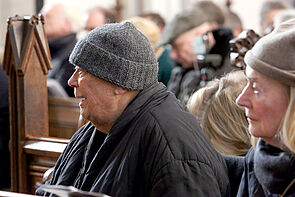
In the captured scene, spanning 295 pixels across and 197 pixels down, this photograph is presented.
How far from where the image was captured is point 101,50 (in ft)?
7.84

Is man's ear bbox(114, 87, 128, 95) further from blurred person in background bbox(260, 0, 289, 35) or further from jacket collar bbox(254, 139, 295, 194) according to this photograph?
blurred person in background bbox(260, 0, 289, 35)

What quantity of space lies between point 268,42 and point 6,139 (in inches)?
122

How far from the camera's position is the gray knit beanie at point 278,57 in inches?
80.7

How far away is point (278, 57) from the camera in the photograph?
2.08 m

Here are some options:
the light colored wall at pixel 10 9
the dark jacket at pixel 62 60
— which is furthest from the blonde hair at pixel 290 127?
the light colored wall at pixel 10 9

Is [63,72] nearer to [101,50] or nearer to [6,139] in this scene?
[6,139]

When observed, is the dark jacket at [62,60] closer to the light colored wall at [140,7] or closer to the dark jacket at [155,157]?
the light colored wall at [140,7]

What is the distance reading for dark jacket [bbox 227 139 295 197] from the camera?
2055 millimetres

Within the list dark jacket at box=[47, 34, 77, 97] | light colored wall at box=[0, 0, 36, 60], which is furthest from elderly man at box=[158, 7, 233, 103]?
light colored wall at box=[0, 0, 36, 60]

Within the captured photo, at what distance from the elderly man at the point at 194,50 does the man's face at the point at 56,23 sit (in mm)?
1328

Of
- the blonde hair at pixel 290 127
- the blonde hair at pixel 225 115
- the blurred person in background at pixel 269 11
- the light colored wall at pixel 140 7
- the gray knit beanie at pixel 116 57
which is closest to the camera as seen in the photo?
the blonde hair at pixel 290 127

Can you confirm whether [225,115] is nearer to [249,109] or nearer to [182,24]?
[249,109]

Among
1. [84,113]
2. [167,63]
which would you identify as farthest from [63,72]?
[84,113]

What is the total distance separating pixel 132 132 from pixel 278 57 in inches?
24.1
